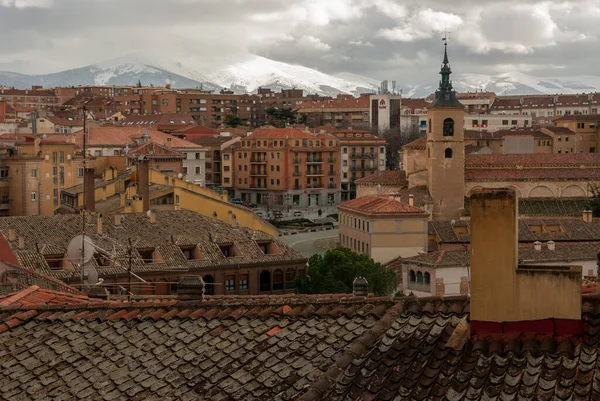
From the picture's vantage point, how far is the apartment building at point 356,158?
84.2 meters

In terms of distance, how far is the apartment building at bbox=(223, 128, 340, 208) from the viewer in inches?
3157

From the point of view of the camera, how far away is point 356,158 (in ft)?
279

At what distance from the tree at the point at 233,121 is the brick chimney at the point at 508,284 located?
352 feet

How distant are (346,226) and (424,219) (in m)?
5.83

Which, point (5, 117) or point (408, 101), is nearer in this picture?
point (5, 117)

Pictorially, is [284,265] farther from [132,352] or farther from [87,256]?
[132,352]

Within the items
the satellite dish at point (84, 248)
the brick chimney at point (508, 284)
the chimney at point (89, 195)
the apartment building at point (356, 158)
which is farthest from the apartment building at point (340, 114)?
the brick chimney at point (508, 284)

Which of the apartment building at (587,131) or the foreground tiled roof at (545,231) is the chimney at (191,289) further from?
the apartment building at (587,131)

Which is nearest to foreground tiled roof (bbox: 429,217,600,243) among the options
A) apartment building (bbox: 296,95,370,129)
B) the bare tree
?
the bare tree

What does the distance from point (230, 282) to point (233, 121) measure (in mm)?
83668

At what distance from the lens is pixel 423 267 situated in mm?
36094

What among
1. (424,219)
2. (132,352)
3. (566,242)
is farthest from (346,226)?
(132,352)

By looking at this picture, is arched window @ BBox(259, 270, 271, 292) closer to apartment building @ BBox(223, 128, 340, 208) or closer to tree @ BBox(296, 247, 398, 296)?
tree @ BBox(296, 247, 398, 296)

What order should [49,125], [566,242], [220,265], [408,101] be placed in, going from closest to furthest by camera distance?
[220,265] < [566,242] < [49,125] < [408,101]
